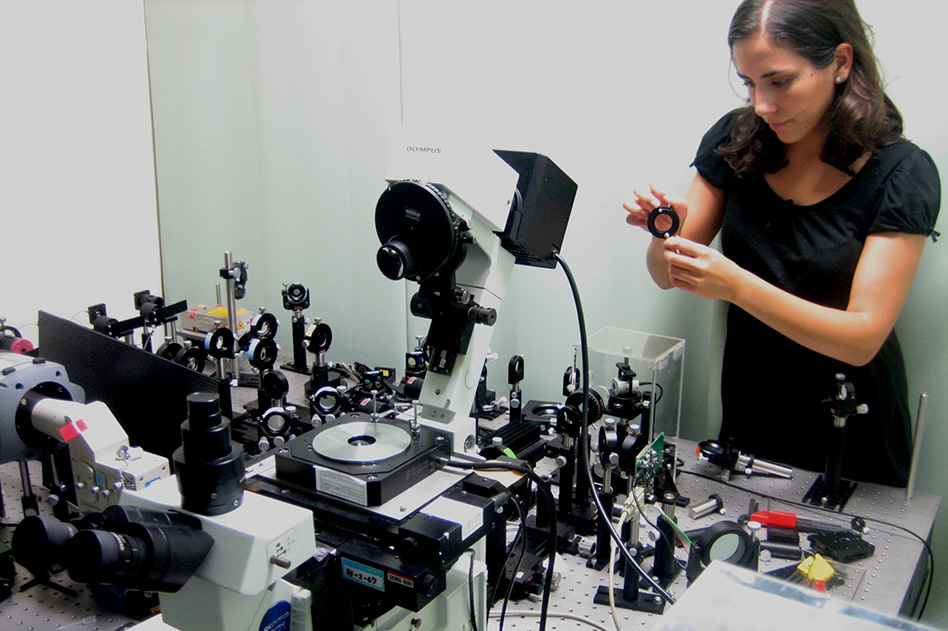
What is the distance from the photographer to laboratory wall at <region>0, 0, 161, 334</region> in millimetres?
2236

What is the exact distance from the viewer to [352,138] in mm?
2258

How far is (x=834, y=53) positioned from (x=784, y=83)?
0.39ft

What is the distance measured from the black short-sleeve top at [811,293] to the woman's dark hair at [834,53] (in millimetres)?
56

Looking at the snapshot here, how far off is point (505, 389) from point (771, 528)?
3.22ft

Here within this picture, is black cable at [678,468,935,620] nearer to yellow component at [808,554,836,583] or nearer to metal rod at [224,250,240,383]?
yellow component at [808,554,836,583]

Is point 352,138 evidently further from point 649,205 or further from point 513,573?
point 513,573

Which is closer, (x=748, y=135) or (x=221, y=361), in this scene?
(x=748, y=135)

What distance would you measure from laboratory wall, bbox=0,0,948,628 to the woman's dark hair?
0.68 ft

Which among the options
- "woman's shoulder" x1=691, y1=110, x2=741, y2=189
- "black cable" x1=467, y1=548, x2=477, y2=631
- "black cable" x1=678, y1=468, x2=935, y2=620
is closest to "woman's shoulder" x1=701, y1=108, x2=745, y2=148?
"woman's shoulder" x1=691, y1=110, x2=741, y2=189

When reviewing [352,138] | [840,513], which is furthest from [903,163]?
[352,138]

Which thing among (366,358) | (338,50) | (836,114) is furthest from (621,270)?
(338,50)

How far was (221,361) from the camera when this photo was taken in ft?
6.06

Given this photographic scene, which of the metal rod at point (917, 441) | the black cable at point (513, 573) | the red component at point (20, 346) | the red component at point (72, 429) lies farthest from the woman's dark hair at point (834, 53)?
the red component at point (20, 346)

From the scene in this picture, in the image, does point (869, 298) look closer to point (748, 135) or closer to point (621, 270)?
point (748, 135)
